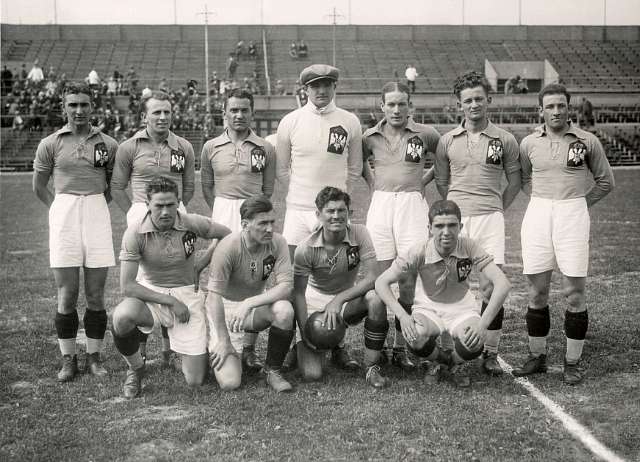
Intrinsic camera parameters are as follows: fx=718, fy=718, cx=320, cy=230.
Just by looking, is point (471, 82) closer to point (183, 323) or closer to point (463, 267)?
point (463, 267)

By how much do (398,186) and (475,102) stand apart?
2.86 ft

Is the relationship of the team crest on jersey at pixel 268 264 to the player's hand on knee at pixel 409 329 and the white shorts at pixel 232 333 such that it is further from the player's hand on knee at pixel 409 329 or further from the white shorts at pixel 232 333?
the player's hand on knee at pixel 409 329

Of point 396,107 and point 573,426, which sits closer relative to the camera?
point 573,426

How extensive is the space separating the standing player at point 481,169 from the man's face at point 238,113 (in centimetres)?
163

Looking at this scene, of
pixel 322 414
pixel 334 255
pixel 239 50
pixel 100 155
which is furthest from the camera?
pixel 239 50

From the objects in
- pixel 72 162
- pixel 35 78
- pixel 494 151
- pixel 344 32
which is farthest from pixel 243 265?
pixel 344 32

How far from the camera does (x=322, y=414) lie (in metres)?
4.46

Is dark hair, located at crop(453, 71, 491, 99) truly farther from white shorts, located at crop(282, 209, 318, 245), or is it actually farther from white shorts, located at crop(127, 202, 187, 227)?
white shorts, located at crop(127, 202, 187, 227)

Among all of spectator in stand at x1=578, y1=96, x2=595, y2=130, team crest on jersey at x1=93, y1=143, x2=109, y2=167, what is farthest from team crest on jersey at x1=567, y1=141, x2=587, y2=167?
spectator in stand at x1=578, y1=96, x2=595, y2=130

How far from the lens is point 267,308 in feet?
17.1

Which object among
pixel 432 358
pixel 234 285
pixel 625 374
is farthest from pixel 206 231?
pixel 625 374

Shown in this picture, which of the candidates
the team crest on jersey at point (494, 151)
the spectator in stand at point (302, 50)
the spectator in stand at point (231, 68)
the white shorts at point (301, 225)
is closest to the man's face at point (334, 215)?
the white shorts at point (301, 225)

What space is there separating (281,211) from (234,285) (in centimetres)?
1054

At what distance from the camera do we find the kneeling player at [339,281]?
5.20m
